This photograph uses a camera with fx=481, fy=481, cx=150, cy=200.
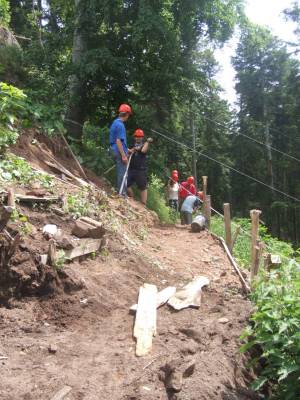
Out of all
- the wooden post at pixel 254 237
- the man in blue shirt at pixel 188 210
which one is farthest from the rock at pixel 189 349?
the man in blue shirt at pixel 188 210

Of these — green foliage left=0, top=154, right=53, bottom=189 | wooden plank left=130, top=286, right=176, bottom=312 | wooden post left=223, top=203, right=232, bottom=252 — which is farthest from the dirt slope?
wooden post left=223, top=203, right=232, bottom=252

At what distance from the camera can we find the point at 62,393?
11.1ft

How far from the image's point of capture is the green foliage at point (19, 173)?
6699 mm

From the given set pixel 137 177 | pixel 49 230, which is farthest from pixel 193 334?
pixel 137 177

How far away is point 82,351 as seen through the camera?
4062 mm

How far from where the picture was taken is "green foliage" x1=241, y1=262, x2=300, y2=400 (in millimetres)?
3881

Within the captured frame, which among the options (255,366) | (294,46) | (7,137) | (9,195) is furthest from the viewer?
(294,46)

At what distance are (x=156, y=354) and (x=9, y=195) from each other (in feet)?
8.97

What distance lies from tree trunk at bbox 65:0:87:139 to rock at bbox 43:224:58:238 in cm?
666

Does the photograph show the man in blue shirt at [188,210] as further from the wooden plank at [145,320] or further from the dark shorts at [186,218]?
the wooden plank at [145,320]

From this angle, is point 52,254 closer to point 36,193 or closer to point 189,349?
point 36,193

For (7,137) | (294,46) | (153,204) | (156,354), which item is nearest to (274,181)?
(294,46)

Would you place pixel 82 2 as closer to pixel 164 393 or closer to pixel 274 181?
pixel 164 393

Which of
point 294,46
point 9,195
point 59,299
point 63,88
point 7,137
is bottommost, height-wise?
point 59,299
